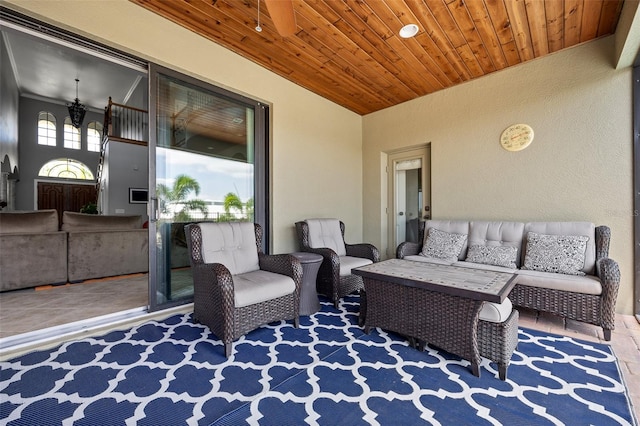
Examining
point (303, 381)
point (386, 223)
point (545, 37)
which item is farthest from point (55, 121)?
point (545, 37)

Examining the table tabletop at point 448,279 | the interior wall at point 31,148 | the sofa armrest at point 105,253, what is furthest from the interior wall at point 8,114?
the table tabletop at point 448,279

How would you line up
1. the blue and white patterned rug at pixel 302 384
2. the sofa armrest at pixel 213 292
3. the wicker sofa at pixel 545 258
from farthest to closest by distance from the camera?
the wicker sofa at pixel 545 258 → the sofa armrest at pixel 213 292 → the blue and white patterned rug at pixel 302 384

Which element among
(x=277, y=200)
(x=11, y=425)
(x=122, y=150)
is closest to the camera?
(x=11, y=425)

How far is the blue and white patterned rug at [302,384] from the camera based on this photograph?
1.37 metres

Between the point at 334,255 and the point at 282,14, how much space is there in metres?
2.20

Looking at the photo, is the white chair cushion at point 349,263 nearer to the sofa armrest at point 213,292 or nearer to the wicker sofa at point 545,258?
the wicker sofa at point 545,258

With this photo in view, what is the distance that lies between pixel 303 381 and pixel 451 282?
119 cm

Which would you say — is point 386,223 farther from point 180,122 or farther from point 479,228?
point 180,122

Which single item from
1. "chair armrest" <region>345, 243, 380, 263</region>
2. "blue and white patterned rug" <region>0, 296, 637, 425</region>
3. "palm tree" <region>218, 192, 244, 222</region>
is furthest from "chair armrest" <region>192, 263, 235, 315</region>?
"chair armrest" <region>345, 243, 380, 263</region>

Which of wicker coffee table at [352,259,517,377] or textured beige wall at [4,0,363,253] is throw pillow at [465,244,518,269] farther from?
textured beige wall at [4,0,363,253]

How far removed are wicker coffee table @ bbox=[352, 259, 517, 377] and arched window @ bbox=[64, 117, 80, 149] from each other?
12.7 meters

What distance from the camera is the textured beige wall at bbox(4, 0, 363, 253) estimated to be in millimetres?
2289

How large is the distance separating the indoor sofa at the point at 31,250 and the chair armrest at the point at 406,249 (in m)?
4.59

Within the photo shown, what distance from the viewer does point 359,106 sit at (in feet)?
15.6
